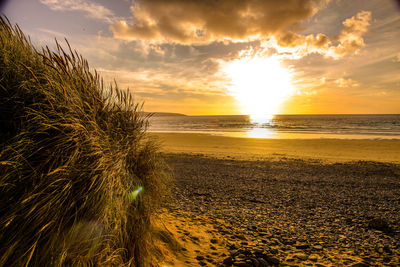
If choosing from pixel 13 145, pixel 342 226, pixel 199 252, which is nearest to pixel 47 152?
pixel 13 145

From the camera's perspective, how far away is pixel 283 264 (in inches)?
126

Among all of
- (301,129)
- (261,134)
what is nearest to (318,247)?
(261,134)

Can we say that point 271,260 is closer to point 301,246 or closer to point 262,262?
point 262,262

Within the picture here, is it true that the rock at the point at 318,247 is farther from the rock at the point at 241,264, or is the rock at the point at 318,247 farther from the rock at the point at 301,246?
the rock at the point at 241,264

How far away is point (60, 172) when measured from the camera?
1886 millimetres

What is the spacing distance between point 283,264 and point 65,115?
145 inches

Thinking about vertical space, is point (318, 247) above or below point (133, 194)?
below

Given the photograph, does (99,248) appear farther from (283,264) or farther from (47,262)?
(283,264)

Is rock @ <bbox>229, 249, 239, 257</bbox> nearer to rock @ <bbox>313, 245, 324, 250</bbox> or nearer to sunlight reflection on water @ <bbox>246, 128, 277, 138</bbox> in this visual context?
rock @ <bbox>313, 245, 324, 250</bbox>

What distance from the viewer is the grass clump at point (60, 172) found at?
1.72 metres

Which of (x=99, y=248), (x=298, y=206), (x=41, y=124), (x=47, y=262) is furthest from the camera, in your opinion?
(x=298, y=206)

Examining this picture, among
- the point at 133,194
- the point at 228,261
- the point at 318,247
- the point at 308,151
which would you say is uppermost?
the point at 133,194

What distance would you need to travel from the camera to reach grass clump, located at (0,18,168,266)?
5.65 feet

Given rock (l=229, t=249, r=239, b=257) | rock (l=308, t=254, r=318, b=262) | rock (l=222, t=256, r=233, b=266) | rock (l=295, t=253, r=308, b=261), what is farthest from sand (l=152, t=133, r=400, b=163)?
rock (l=308, t=254, r=318, b=262)
